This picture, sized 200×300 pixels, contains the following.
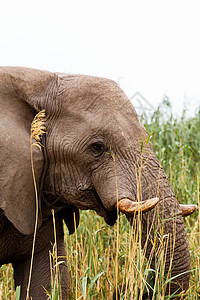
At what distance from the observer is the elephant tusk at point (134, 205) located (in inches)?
119

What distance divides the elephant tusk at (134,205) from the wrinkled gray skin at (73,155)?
56 millimetres

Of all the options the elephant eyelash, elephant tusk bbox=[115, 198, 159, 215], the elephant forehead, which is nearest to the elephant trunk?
elephant tusk bbox=[115, 198, 159, 215]

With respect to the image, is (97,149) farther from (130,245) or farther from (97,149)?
(130,245)

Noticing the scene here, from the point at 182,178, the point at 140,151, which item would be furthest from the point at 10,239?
the point at 182,178

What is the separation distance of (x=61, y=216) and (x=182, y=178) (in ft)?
8.19

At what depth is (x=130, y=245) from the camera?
3.17 meters

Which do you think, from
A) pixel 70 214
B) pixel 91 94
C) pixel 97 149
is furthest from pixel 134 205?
pixel 70 214

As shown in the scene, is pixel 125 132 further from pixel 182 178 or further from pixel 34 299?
pixel 182 178

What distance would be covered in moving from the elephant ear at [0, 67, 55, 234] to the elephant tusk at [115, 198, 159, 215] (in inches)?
25.1

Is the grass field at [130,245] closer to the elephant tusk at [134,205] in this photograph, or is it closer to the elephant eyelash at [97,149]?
the elephant tusk at [134,205]

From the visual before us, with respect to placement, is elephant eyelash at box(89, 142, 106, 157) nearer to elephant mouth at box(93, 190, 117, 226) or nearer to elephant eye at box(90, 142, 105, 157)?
elephant eye at box(90, 142, 105, 157)

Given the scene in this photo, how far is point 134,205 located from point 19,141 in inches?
33.6

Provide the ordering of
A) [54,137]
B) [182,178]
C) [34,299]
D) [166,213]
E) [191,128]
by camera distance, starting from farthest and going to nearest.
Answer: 1. [191,128]
2. [182,178]
3. [34,299]
4. [54,137]
5. [166,213]

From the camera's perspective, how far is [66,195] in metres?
3.57
